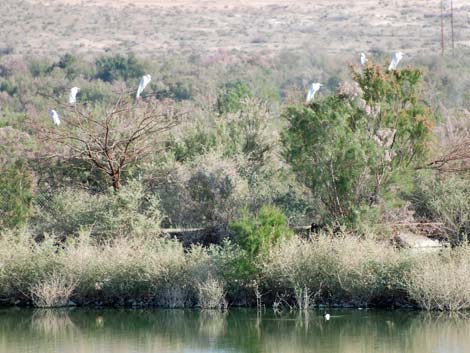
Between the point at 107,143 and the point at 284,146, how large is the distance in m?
3.82

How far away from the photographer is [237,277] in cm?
1931

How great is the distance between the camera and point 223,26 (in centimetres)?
7569

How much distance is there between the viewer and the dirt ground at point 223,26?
6881 centimetres

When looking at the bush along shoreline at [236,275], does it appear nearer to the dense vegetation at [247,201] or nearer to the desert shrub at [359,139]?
the dense vegetation at [247,201]

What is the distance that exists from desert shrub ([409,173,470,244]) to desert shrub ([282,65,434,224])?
96cm

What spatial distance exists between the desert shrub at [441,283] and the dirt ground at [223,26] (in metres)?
46.8

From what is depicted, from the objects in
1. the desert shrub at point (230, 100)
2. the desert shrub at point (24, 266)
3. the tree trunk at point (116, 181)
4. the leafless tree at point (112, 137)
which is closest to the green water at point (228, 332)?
the desert shrub at point (24, 266)

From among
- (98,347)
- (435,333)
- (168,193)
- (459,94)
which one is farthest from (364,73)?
(459,94)

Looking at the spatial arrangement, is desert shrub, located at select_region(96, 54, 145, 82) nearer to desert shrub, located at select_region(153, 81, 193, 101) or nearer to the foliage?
desert shrub, located at select_region(153, 81, 193, 101)

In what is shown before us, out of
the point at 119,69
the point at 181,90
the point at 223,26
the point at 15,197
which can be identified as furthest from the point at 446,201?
the point at 223,26

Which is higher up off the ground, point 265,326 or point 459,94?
point 459,94

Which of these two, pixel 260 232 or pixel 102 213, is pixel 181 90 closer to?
pixel 102 213

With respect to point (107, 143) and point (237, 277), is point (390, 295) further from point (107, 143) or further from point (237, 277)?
point (107, 143)

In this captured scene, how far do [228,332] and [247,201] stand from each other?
4.69 metres
